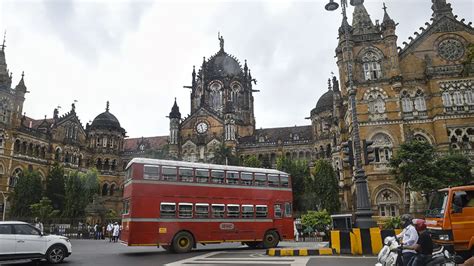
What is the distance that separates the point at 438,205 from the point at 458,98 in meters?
26.9

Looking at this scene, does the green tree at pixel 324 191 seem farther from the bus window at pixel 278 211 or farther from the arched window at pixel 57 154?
the arched window at pixel 57 154

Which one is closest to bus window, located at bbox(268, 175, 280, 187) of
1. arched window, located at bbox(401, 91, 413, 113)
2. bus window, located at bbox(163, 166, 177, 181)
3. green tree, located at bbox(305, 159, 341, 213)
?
bus window, located at bbox(163, 166, 177, 181)

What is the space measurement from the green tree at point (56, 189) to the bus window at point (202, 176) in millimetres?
33847

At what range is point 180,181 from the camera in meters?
18.0

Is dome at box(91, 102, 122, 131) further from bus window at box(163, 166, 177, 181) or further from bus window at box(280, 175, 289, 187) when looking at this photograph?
bus window at box(280, 175, 289, 187)

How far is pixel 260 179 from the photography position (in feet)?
66.1

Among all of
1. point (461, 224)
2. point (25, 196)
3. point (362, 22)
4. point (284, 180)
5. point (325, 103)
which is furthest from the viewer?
point (325, 103)

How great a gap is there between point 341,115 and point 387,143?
8304 millimetres

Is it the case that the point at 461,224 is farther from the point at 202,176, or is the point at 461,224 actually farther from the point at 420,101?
the point at 420,101

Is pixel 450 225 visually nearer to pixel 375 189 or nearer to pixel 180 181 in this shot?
pixel 180 181

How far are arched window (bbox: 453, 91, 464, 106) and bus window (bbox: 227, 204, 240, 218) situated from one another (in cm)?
2651

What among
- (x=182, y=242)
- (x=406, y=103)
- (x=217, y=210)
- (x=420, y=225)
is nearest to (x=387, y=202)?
(x=406, y=103)

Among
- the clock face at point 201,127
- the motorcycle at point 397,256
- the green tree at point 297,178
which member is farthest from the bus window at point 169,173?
the clock face at point 201,127

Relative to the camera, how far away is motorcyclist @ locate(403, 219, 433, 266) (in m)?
7.77
